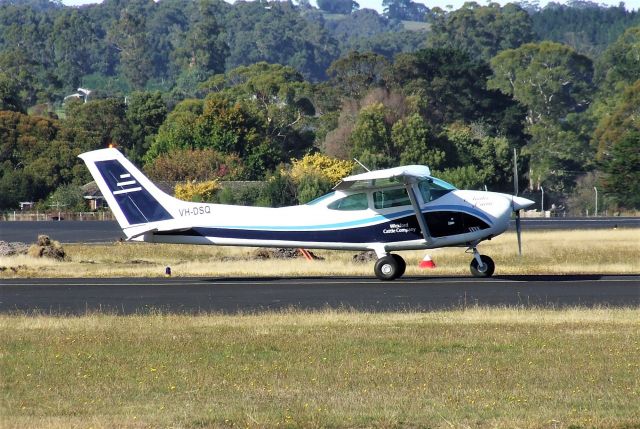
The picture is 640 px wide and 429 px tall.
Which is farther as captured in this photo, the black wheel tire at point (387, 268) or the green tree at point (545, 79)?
the green tree at point (545, 79)

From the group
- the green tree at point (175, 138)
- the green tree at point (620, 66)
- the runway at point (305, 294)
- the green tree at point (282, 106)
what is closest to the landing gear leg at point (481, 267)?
the runway at point (305, 294)

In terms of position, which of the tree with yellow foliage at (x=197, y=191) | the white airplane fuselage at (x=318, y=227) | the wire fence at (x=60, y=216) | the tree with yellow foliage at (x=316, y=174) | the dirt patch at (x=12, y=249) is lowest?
the wire fence at (x=60, y=216)

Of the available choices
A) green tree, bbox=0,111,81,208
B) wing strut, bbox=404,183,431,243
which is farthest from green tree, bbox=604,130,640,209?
wing strut, bbox=404,183,431,243

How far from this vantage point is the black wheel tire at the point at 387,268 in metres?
26.4

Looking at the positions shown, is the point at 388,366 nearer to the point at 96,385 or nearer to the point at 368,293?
the point at 96,385

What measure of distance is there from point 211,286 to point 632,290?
8.90 meters

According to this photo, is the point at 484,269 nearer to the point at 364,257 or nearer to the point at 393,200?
the point at 393,200

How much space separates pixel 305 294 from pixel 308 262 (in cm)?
975

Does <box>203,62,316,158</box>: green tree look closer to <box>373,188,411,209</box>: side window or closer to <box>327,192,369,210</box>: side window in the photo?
<box>327,192,369,210</box>: side window

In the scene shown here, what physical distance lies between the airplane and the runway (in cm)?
96

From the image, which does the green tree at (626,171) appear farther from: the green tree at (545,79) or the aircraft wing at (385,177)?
the green tree at (545,79)

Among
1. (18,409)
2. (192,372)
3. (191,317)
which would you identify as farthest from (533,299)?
(18,409)

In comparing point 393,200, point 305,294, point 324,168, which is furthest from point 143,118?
point 305,294

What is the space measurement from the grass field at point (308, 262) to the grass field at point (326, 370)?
1085 centimetres
